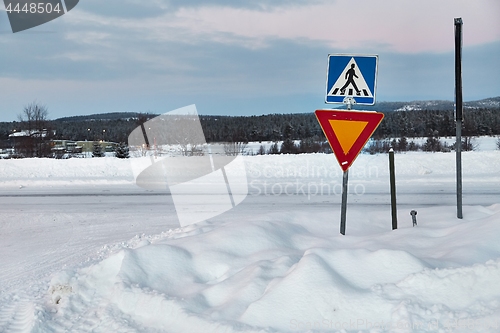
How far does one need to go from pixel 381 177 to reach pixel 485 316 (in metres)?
13.4

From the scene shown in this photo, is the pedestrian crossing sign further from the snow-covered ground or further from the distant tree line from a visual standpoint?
the distant tree line

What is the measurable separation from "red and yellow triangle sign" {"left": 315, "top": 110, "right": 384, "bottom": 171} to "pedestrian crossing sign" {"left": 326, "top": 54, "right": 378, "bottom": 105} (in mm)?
315

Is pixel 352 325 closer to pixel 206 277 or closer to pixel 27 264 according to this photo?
pixel 206 277

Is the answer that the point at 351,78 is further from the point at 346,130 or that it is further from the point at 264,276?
the point at 264,276

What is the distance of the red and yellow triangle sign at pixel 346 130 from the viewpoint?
524 cm

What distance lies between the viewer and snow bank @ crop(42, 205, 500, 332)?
11.0ft

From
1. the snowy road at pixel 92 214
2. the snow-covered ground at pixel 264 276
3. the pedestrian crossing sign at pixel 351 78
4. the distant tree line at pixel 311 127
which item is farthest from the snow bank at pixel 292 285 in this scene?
the distant tree line at pixel 311 127

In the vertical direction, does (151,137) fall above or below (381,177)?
above

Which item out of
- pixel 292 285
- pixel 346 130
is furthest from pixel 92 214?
pixel 292 285

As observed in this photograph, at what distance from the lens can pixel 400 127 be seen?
157 feet

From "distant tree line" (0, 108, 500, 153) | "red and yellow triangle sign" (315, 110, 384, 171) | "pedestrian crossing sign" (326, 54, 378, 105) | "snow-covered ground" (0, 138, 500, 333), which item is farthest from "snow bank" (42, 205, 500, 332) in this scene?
"distant tree line" (0, 108, 500, 153)

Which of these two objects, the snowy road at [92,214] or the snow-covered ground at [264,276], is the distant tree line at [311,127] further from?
the snow-covered ground at [264,276]

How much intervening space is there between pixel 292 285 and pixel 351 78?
2896mm

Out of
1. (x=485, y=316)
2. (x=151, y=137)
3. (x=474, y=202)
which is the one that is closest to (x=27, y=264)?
(x=151, y=137)
